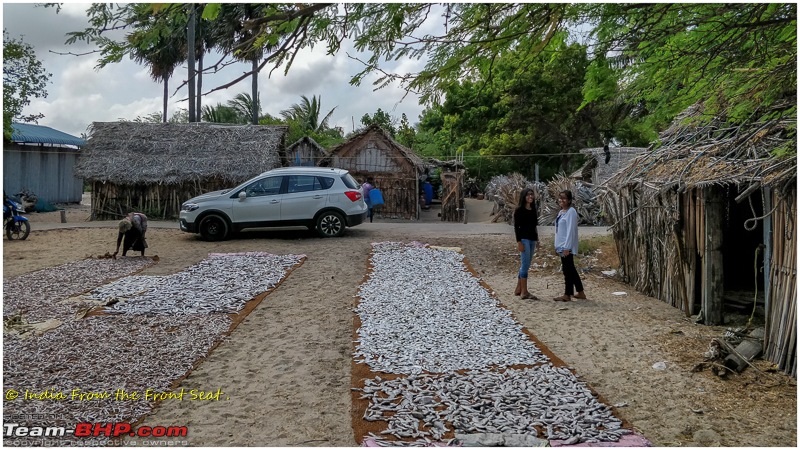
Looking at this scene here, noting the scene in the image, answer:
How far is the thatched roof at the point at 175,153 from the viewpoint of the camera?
20766 millimetres

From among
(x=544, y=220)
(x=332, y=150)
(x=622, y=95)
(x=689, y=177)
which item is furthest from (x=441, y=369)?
(x=332, y=150)

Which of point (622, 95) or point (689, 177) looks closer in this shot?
point (622, 95)

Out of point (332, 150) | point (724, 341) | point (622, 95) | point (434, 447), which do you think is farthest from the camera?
point (332, 150)

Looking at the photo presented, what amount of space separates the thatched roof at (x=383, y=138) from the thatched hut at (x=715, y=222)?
494 inches

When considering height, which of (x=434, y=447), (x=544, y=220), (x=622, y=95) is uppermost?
(x=622, y=95)

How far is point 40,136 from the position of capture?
92.0ft

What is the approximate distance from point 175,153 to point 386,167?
743cm

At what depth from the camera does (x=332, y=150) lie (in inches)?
954

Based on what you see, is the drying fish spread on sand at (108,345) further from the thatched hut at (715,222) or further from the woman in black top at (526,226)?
the thatched hut at (715,222)

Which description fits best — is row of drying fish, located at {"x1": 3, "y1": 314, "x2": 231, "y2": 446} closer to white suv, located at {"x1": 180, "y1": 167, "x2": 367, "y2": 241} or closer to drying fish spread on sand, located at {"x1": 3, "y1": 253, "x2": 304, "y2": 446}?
drying fish spread on sand, located at {"x1": 3, "y1": 253, "x2": 304, "y2": 446}

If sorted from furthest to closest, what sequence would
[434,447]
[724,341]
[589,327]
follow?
1. [589,327]
2. [724,341]
3. [434,447]

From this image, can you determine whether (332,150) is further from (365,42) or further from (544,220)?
(365,42)

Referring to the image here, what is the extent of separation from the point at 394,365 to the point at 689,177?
177 inches

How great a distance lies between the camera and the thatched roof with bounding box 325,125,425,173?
2328 cm
